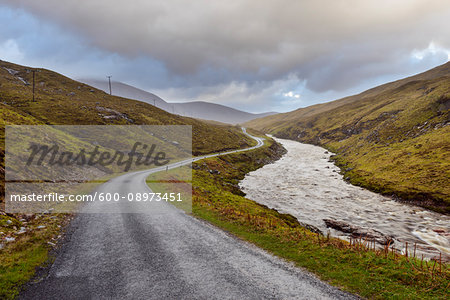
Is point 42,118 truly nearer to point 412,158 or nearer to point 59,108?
point 59,108

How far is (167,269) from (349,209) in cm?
3473

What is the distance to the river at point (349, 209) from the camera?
25.6 meters

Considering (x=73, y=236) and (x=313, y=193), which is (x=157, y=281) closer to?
(x=73, y=236)

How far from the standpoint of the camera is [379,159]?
6238 centimetres

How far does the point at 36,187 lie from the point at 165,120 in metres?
97.4

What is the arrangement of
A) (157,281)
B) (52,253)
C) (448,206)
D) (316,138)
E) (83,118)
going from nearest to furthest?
(157,281) → (52,253) → (448,206) → (83,118) → (316,138)

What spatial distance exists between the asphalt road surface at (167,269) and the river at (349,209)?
16123mm

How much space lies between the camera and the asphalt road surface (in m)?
8.38

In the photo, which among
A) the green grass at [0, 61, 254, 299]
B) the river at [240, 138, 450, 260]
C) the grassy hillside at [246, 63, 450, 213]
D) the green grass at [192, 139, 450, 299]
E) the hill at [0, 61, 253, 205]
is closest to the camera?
the green grass at [192, 139, 450, 299]

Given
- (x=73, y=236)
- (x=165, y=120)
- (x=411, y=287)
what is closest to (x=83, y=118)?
(x=165, y=120)

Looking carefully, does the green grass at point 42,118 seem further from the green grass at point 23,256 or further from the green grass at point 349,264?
the green grass at point 349,264

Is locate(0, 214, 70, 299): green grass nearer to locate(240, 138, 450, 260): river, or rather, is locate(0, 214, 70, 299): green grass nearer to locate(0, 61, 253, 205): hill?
locate(0, 61, 253, 205): hill

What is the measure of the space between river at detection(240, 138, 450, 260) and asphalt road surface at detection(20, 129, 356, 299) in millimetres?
16123

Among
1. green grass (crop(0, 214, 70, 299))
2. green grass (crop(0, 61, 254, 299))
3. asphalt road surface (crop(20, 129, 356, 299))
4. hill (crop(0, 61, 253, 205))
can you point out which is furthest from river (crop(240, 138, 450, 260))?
hill (crop(0, 61, 253, 205))
